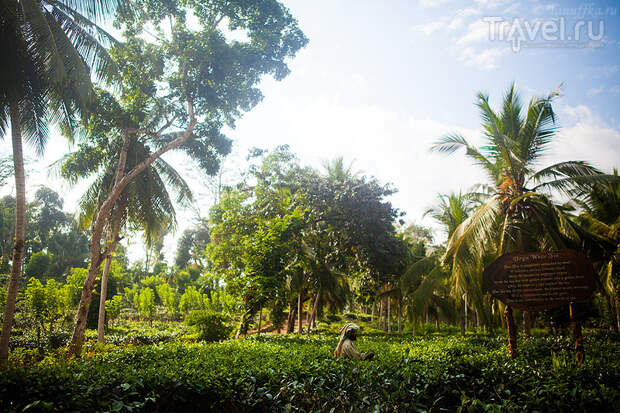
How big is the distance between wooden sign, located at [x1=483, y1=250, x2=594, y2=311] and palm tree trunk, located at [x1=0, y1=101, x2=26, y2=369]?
10350 millimetres

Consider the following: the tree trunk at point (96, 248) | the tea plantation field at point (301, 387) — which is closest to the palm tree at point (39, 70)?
the tree trunk at point (96, 248)

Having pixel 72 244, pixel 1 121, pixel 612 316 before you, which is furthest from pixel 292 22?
pixel 72 244

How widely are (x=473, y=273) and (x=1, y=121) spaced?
40.8ft

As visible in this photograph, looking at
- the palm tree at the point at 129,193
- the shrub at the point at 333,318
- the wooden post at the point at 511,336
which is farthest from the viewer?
the shrub at the point at 333,318

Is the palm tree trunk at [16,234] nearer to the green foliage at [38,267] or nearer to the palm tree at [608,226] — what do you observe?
the palm tree at [608,226]

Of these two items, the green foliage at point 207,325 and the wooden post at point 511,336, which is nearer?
the wooden post at point 511,336

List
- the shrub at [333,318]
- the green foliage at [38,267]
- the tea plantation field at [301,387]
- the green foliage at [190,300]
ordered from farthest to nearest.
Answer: the shrub at [333,318], the green foliage at [38,267], the green foliage at [190,300], the tea plantation field at [301,387]

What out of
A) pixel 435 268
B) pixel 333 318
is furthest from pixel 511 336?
pixel 333 318

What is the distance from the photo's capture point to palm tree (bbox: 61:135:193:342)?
1333 cm

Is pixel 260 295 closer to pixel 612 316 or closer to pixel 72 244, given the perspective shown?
pixel 612 316

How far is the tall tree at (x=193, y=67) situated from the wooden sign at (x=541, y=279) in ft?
37.0

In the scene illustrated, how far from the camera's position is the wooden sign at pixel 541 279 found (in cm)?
573

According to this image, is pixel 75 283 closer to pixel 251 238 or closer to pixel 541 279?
pixel 251 238

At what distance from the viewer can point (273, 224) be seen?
1048 cm
